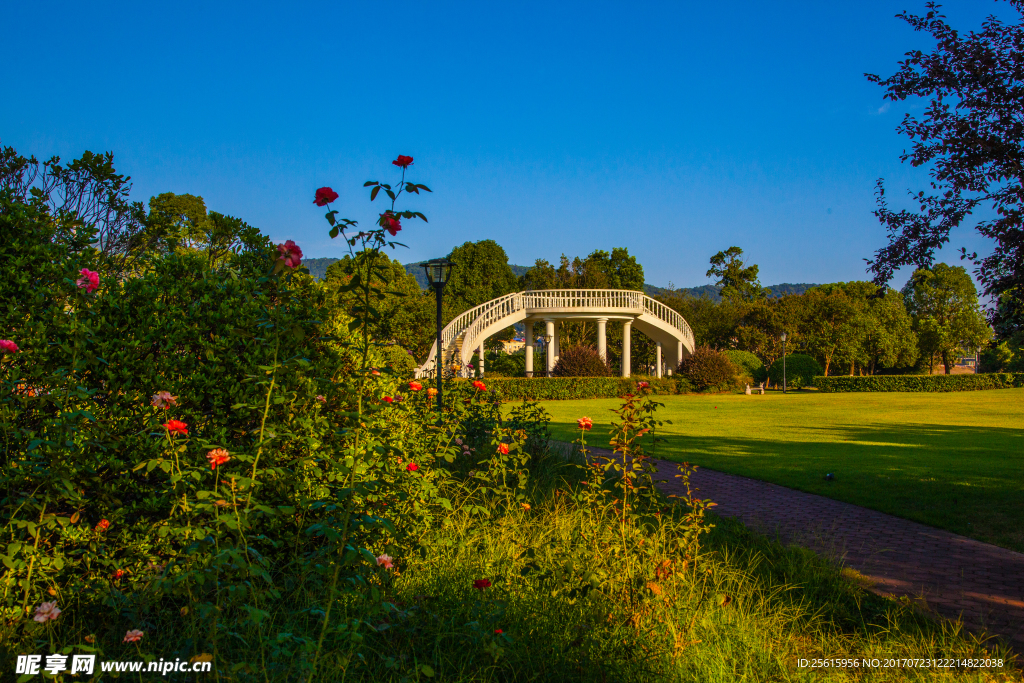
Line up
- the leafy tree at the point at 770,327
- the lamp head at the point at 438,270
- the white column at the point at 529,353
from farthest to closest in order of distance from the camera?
the leafy tree at the point at 770,327 → the white column at the point at 529,353 → the lamp head at the point at 438,270

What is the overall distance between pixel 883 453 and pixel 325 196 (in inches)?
451

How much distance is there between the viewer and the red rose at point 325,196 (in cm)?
296

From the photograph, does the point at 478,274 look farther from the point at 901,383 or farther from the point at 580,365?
the point at 901,383

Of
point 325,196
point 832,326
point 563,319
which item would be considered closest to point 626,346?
point 563,319

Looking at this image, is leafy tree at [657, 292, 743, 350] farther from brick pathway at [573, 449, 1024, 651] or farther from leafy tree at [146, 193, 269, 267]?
leafy tree at [146, 193, 269, 267]

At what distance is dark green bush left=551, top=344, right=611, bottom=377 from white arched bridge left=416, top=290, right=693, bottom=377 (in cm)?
94

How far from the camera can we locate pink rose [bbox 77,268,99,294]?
11.3ft

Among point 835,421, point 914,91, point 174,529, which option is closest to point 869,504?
point 914,91

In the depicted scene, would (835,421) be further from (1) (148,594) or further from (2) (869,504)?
(1) (148,594)

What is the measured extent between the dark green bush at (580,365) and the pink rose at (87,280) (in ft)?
87.3

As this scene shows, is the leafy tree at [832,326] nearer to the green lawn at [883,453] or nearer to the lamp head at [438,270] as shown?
the green lawn at [883,453]

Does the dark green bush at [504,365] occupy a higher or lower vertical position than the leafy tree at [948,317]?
lower

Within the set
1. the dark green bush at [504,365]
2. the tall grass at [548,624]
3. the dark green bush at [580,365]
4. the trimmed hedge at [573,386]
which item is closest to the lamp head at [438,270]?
the tall grass at [548,624]

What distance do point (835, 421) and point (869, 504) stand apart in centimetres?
1165
